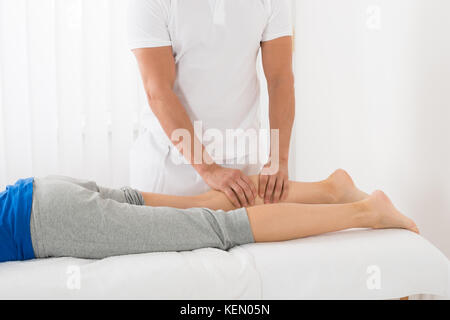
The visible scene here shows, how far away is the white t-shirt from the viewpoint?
1.54 meters

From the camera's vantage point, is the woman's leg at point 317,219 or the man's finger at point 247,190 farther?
the man's finger at point 247,190

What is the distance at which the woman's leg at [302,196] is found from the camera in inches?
58.6

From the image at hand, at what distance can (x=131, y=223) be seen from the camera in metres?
1.21

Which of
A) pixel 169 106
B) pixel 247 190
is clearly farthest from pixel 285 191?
pixel 169 106

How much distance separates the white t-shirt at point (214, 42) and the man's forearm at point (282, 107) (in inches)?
2.8

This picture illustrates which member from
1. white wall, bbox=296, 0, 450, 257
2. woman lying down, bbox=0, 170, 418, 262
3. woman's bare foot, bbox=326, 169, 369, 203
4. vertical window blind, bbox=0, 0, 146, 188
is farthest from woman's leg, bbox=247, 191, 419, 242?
vertical window blind, bbox=0, 0, 146, 188

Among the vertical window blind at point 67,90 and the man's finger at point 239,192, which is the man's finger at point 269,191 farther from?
the vertical window blind at point 67,90

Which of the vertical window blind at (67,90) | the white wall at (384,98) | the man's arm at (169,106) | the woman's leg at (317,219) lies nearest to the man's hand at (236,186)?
the man's arm at (169,106)

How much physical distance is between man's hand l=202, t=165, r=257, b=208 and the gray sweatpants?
0.19 meters

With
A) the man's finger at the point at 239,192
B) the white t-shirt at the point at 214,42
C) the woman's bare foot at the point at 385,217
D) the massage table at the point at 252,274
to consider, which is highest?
the white t-shirt at the point at 214,42

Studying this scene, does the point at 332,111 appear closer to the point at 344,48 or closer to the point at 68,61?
the point at 344,48

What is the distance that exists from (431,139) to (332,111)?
0.83 meters

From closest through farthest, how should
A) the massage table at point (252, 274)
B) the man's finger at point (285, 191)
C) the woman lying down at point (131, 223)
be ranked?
the massage table at point (252, 274) < the woman lying down at point (131, 223) < the man's finger at point (285, 191)

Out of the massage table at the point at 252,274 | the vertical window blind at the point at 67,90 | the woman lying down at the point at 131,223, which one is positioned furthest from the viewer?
the vertical window blind at the point at 67,90
